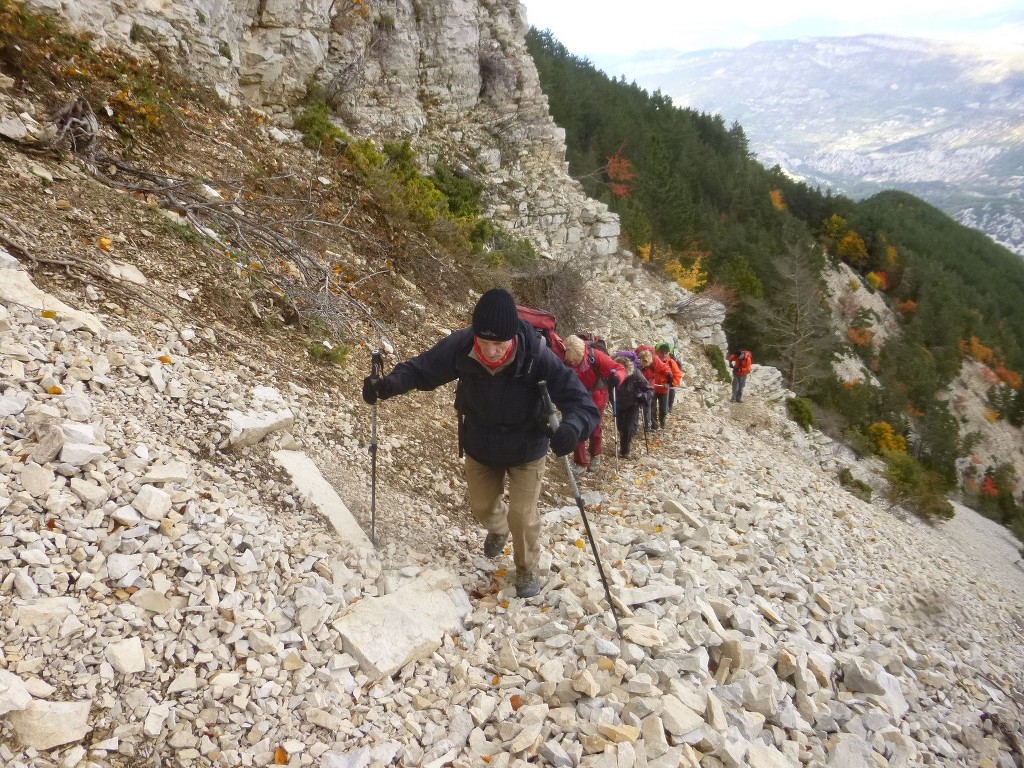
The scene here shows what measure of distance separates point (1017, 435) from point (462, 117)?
59795 millimetres

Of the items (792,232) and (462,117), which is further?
(792,232)

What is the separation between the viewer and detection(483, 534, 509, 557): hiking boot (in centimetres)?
461

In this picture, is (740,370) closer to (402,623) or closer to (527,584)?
(527,584)

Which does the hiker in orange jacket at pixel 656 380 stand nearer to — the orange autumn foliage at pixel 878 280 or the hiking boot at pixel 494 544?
the hiking boot at pixel 494 544

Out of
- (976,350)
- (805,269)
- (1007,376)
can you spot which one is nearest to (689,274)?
(805,269)

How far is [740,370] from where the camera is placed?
50.9 ft

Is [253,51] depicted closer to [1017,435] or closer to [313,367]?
[313,367]

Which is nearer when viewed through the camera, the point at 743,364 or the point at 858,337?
the point at 743,364

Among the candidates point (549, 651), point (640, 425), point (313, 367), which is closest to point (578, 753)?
point (549, 651)

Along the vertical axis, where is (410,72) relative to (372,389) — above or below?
above

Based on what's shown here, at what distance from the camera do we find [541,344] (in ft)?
12.3

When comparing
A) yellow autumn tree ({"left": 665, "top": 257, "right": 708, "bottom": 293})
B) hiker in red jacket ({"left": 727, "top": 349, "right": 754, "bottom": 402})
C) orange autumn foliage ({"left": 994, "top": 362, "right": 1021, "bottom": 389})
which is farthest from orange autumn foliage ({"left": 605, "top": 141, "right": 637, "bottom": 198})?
orange autumn foliage ({"left": 994, "top": 362, "right": 1021, "bottom": 389})

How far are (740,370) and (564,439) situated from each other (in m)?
13.4

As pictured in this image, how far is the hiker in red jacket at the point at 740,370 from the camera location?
607 inches
